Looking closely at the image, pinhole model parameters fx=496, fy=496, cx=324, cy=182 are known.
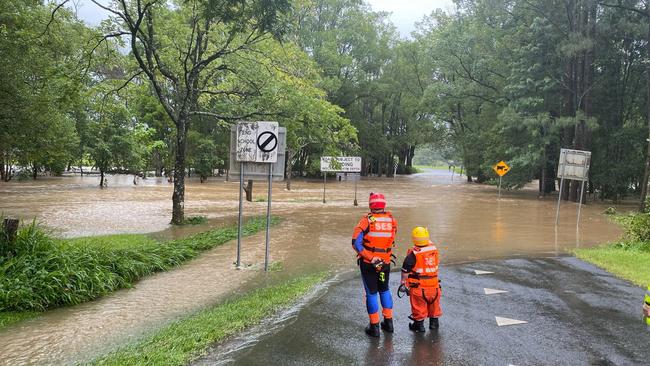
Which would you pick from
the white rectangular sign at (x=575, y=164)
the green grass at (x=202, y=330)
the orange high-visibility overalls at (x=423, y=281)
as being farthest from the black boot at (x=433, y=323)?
the white rectangular sign at (x=575, y=164)

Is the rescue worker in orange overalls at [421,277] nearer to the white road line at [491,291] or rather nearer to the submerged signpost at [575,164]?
the white road line at [491,291]

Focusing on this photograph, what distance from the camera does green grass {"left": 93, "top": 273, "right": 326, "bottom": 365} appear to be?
189 inches

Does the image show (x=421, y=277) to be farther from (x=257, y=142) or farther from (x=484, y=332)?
(x=257, y=142)

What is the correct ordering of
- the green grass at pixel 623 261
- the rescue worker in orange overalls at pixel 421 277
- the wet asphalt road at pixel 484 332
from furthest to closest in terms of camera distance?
the green grass at pixel 623 261, the rescue worker in orange overalls at pixel 421 277, the wet asphalt road at pixel 484 332

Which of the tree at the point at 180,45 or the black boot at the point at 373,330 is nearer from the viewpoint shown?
the black boot at the point at 373,330

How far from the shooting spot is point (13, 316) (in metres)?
6.50

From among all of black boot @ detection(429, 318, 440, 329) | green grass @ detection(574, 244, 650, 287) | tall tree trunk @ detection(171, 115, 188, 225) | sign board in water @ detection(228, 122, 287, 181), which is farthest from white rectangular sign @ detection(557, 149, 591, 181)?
black boot @ detection(429, 318, 440, 329)

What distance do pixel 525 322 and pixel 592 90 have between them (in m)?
29.3

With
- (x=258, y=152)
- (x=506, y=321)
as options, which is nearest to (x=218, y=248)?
(x=258, y=152)

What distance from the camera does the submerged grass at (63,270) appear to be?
6996mm

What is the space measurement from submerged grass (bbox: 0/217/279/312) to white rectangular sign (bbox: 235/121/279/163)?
277cm

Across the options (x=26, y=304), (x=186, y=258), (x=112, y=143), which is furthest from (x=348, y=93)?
(x=26, y=304)

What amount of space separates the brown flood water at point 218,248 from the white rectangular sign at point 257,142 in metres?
2.22

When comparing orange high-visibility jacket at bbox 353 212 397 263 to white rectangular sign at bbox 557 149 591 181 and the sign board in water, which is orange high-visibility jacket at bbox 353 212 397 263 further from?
white rectangular sign at bbox 557 149 591 181
